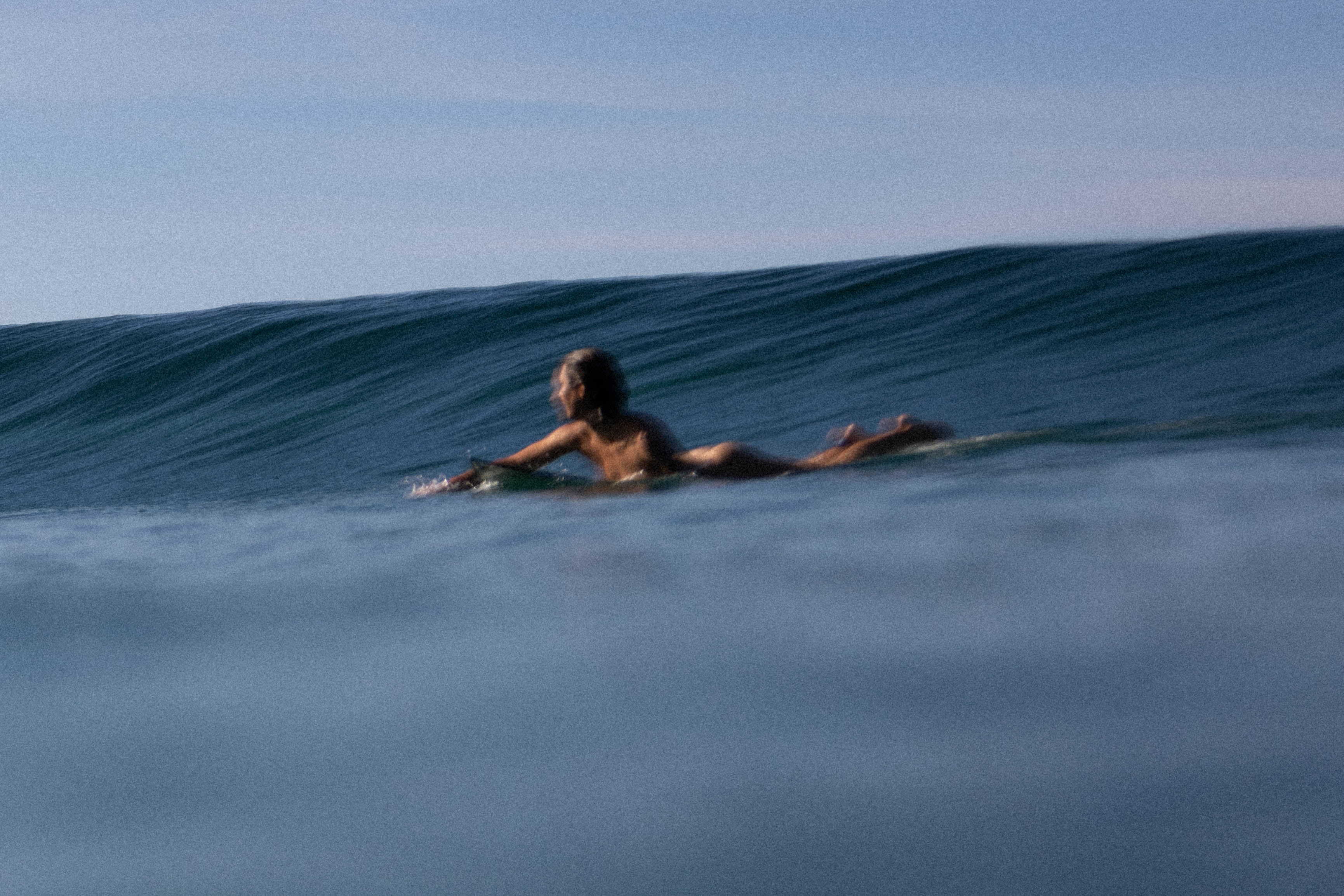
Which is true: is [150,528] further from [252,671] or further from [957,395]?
[957,395]

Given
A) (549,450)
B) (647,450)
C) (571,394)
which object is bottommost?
(647,450)

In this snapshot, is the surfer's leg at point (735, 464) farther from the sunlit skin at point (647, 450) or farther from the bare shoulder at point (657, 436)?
the bare shoulder at point (657, 436)

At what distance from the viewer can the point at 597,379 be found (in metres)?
5.29

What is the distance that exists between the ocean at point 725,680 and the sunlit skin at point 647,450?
22 cm

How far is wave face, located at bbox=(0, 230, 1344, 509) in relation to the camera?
686cm

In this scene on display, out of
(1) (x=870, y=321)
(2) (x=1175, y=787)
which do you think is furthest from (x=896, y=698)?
(1) (x=870, y=321)

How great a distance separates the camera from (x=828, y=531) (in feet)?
10.9

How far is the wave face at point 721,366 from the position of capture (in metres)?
6.86

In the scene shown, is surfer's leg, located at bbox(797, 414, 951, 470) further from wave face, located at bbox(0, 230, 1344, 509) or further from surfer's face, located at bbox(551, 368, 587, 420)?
surfer's face, located at bbox(551, 368, 587, 420)

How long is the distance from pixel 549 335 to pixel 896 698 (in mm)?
9468

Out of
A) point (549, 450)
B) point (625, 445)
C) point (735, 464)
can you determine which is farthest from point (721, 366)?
point (735, 464)

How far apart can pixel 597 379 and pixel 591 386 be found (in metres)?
0.04

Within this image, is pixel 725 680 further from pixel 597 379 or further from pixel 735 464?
pixel 597 379

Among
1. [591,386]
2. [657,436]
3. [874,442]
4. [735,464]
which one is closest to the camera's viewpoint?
[735,464]
